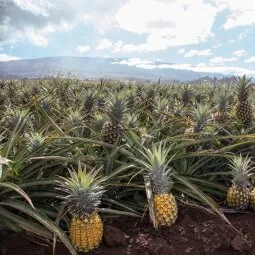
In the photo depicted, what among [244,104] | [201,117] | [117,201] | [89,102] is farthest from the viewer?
[89,102]

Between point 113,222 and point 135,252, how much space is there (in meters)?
0.45

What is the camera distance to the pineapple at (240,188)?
3.97 m

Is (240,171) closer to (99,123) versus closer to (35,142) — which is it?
(99,123)

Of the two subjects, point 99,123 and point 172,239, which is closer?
point 172,239

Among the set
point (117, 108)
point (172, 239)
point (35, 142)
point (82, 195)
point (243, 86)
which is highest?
point (243, 86)

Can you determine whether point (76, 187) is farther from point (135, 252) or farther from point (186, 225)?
point (186, 225)

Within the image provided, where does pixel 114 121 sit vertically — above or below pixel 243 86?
below

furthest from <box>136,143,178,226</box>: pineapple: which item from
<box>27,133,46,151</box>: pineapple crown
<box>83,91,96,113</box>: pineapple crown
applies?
<box>83,91,96,113</box>: pineapple crown

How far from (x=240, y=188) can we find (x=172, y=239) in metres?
0.93

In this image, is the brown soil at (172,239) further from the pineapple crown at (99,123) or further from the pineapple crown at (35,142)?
the pineapple crown at (99,123)

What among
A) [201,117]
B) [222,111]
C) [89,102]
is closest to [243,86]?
[222,111]

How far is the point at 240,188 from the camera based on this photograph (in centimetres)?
403

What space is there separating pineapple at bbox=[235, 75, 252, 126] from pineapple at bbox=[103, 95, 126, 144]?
6.77ft

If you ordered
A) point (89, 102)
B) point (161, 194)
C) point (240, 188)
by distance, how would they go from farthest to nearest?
point (89, 102) → point (240, 188) → point (161, 194)
